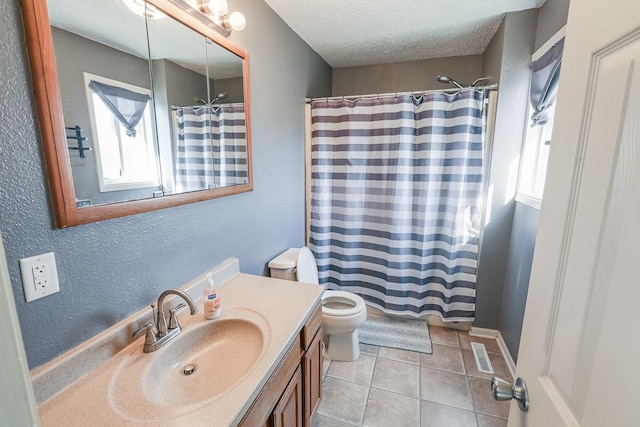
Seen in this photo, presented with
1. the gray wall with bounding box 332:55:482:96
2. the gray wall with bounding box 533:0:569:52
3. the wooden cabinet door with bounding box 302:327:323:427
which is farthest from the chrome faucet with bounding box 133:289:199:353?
the gray wall with bounding box 332:55:482:96

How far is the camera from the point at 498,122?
204 cm

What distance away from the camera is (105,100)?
920 millimetres

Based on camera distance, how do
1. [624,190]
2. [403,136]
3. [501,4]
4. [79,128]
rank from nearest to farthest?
→ 1. [624,190]
2. [79,128]
3. [501,4]
4. [403,136]

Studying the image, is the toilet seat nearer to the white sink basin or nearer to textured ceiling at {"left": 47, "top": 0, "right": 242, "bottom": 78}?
the white sink basin

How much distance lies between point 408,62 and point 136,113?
8.40 feet

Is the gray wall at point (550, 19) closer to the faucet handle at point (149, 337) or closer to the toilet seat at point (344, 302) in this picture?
the toilet seat at point (344, 302)

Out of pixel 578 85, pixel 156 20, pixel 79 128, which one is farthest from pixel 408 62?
pixel 79 128

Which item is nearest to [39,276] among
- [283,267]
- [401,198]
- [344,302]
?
[283,267]

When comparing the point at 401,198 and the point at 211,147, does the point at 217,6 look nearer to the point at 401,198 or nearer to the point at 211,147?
the point at 211,147

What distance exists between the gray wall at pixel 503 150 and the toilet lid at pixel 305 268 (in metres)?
1.33

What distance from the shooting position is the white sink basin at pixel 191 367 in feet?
2.53

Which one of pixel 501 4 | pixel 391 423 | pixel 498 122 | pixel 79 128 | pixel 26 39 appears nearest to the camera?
pixel 26 39

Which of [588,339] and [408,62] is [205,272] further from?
[408,62]

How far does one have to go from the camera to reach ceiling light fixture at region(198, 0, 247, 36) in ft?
4.05
